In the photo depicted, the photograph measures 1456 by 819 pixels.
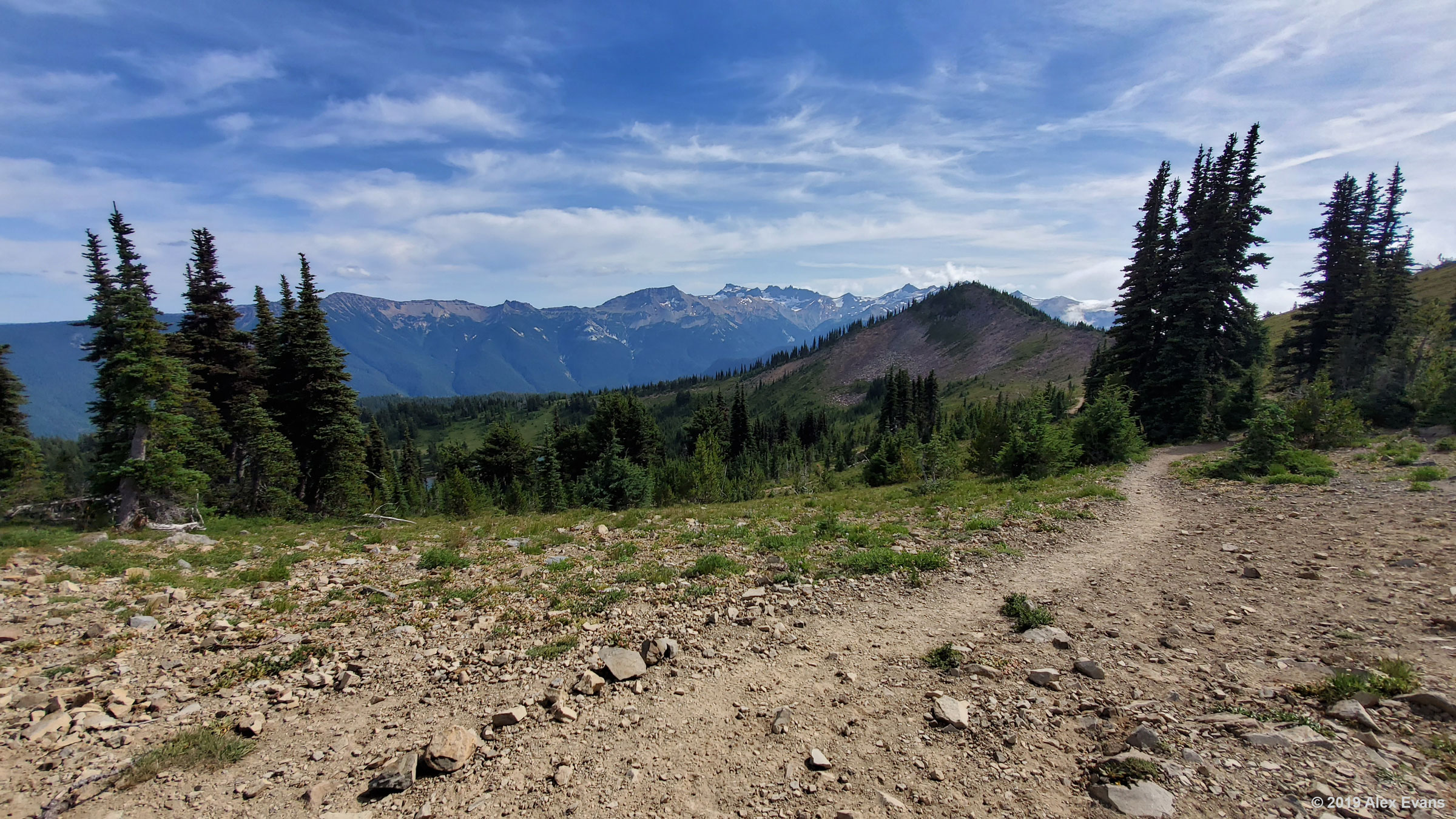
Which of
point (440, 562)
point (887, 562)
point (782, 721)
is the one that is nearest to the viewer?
point (782, 721)

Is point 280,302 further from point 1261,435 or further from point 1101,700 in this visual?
point 1261,435

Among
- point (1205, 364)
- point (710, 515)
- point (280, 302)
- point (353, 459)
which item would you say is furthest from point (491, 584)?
point (1205, 364)

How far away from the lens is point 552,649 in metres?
7.91

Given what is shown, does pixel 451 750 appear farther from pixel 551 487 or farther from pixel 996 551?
pixel 551 487

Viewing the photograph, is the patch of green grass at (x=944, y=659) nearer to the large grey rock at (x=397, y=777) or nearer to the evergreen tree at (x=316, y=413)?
the large grey rock at (x=397, y=777)

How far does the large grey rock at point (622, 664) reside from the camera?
7.22 m

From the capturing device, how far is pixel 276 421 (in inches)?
1000

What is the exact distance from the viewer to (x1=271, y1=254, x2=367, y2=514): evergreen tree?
86.9 ft

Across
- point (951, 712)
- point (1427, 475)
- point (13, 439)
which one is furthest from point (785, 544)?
point (13, 439)

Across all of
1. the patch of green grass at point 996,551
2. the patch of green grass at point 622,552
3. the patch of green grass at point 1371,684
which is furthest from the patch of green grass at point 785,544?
the patch of green grass at point 1371,684

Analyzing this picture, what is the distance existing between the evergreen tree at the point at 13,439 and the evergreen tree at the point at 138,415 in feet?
29.6

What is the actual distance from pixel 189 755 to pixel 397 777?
2505mm

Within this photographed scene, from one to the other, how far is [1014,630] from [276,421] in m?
32.4

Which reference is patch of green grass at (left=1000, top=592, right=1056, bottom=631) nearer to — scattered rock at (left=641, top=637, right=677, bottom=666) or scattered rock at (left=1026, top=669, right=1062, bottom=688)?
scattered rock at (left=1026, top=669, right=1062, bottom=688)
